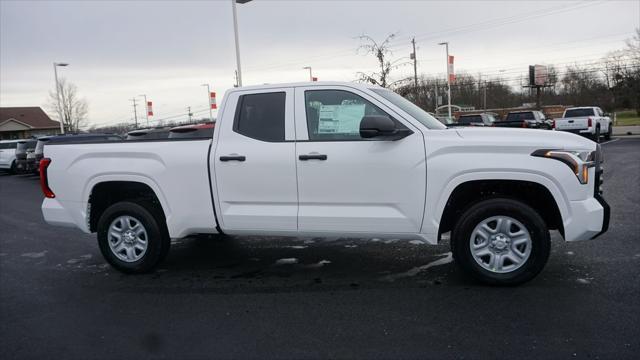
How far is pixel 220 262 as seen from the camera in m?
6.29

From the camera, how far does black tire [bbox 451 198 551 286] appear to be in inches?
187

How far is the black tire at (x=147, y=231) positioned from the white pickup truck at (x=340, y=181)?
13mm

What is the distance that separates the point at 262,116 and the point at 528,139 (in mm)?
2554

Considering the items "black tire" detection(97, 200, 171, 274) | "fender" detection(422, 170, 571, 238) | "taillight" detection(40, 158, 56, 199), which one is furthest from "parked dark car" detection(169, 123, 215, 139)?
"fender" detection(422, 170, 571, 238)

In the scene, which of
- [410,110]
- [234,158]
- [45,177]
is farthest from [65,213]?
[410,110]

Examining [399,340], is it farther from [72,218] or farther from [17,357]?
[72,218]

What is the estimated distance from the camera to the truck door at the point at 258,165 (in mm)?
5238

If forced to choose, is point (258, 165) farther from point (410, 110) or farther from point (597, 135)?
point (597, 135)

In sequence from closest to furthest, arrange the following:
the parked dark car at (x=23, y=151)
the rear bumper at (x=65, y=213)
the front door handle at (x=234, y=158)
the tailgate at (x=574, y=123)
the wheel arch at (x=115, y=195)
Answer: the front door handle at (x=234, y=158)
the wheel arch at (x=115, y=195)
the rear bumper at (x=65, y=213)
the parked dark car at (x=23, y=151)
the tailgate at (x=574, y=123)

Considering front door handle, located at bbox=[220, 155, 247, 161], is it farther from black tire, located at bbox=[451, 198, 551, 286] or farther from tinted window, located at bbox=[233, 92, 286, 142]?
black tire, located at bbox=[451, 198, 551, 286]

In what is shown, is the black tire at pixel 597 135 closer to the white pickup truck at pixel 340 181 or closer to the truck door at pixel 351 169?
the white pickup truck at pixel 340 181

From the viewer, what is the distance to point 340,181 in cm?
506

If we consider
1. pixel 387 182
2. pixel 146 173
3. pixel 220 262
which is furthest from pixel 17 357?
pixel 387 182

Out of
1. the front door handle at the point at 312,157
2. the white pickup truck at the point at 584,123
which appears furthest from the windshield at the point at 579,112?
the front door handle at the point at 312,157
